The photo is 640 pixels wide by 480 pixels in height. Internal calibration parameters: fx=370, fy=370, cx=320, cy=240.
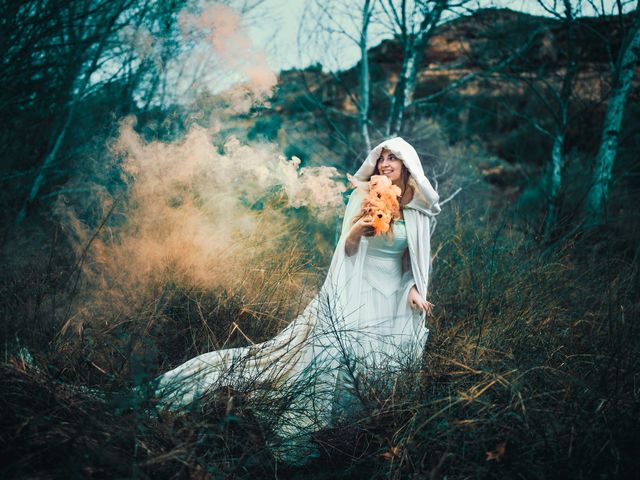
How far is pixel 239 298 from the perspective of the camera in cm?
367

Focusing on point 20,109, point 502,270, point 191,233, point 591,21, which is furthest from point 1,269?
point 591,21

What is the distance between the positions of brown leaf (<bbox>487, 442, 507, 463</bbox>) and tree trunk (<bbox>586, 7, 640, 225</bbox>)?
5.68m

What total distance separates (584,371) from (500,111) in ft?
43.8

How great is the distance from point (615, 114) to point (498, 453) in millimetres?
6895

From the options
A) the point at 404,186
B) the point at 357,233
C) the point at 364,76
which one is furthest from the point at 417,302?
the point at 364,76

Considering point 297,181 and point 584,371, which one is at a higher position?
point 297,181

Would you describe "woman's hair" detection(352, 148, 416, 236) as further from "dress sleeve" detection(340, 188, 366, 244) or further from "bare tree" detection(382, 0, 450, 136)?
"bare tree" detection(382, 0, 450, 136)

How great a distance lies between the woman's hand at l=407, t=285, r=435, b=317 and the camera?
112 inches

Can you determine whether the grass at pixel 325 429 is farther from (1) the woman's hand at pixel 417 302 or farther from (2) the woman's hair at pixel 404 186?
(2) the woman's hair at pixel 404 186

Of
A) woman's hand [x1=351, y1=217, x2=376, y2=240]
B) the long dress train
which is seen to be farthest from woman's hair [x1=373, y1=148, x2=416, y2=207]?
woman's hand [x1=351, y1=217, x2=376, y2=240]

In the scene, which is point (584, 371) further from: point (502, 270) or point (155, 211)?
point (155, 211)

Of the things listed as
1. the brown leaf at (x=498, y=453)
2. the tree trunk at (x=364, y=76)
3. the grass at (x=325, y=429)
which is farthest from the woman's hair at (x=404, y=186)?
the tree trunk at (x=364, y=76)

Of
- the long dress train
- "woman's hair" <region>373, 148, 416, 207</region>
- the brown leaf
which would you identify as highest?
"woman's hair" <region>373, 148, 416, 207</region>

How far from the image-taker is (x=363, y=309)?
118 inches
